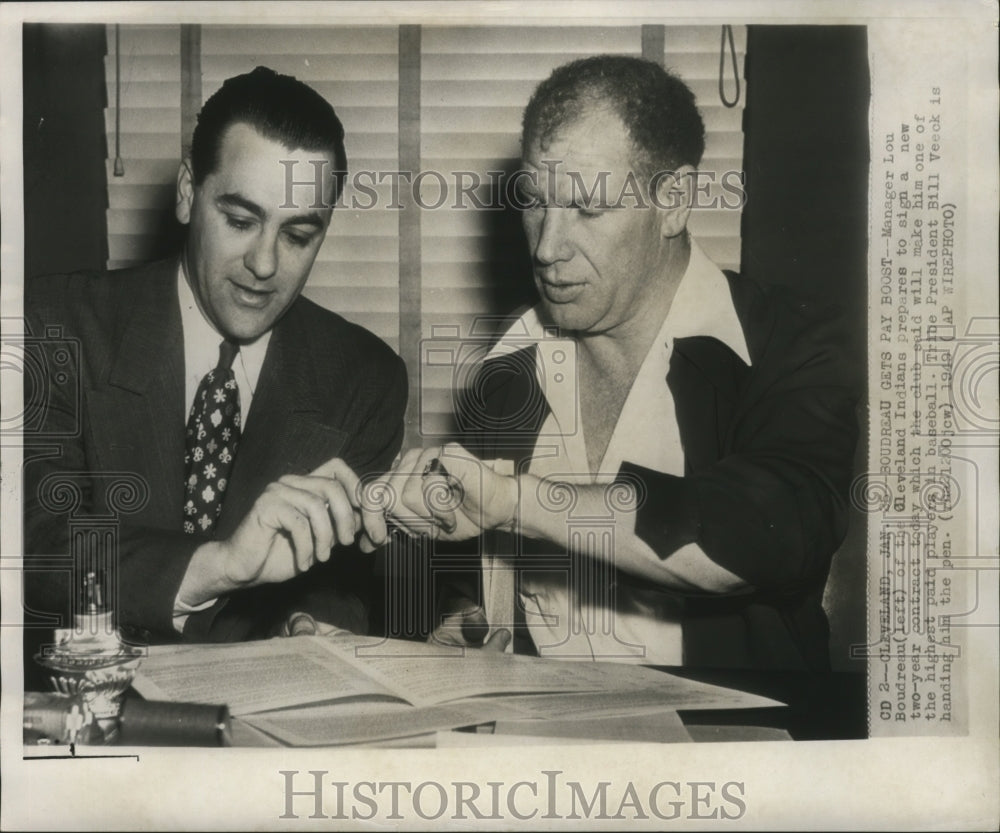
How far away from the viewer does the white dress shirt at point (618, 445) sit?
5.16 ft

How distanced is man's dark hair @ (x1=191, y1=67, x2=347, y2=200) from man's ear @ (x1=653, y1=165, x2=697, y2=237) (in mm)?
445

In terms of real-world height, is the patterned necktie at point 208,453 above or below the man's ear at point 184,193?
below

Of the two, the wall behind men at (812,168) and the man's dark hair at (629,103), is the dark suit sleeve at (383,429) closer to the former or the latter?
the man's dark hair at (629,103)

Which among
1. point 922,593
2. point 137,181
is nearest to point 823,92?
point 922,593

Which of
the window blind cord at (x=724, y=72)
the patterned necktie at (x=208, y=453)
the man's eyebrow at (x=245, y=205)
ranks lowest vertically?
the patterned necktie at (x=208, y=453)

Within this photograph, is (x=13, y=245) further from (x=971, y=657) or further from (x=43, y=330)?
(x=971, y=657)

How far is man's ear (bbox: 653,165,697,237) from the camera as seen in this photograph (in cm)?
156

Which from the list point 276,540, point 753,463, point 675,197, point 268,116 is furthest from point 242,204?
point 753,463

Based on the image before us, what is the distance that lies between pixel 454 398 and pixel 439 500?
0.14 meters

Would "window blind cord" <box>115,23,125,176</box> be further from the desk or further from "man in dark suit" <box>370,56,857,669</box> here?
the desk

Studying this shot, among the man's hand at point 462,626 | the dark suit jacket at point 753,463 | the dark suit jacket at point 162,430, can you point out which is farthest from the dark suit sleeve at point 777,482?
the dark suit jacket at point 162,430

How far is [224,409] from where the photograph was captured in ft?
5.19

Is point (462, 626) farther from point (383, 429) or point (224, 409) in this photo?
point (224, 409)

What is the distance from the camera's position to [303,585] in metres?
1.57
